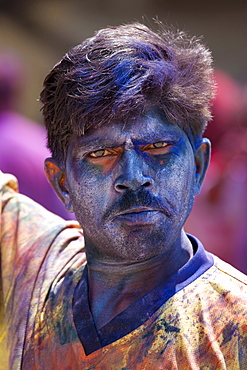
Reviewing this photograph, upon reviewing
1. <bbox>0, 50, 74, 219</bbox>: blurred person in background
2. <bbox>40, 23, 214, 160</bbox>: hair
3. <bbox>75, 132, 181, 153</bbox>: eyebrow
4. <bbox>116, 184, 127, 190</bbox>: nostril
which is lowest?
<bbox>0, 50, 74, 219</bbox>: blurred person in background

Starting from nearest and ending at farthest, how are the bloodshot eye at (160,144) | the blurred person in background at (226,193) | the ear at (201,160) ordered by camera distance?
1. the bloodshot eye at (160,144)
2. the ear at (201,160)
3. the blurred person in background at (226,193)

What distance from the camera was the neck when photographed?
169 centimetres

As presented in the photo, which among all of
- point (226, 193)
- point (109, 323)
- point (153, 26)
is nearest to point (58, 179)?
point (109, 323)

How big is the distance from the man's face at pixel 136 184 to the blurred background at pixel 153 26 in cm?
55

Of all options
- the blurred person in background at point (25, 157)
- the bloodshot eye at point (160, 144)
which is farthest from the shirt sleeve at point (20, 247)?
the blurred person in background at point (25, 157)

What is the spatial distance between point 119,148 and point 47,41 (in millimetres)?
3723

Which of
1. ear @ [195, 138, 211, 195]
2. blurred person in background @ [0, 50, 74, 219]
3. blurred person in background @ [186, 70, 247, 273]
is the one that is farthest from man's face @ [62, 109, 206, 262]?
blurred person in background @ [186, 70, 247, 273]

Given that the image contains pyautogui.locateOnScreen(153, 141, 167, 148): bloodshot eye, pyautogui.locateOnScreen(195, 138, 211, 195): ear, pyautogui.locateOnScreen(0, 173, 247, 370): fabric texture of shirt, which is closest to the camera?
pyautogui.locateOnScreen(0, 173, 247, 370): fabric texture of shirt

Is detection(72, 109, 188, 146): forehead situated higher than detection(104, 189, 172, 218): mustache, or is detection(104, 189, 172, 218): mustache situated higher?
detection(72, 109, 188, 146): forehead

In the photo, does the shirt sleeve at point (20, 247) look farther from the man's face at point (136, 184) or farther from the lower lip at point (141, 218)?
the lower lip at point (141, 218)

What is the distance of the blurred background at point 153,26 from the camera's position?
327 cm

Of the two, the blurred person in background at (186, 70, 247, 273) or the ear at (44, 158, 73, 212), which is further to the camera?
the blurred person in background at (186, 70, 247, 273)

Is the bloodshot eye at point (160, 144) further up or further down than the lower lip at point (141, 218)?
further up

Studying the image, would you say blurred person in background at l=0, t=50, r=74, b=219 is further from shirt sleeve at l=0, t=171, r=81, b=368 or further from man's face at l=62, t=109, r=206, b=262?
man's face at l=62, t=109, r=206, b=262
